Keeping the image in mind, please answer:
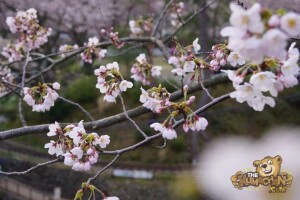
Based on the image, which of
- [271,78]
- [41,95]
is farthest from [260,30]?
[41,95]

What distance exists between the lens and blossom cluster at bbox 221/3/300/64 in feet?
3.44

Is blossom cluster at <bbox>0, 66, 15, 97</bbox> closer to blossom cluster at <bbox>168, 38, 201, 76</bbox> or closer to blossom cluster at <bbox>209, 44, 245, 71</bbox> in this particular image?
blossom cluster at <bbox>168, 38, 201, 76</bbox>

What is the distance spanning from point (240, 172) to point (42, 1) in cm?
804

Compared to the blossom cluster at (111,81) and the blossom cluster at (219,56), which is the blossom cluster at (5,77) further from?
the blossom cluster at (219,56)

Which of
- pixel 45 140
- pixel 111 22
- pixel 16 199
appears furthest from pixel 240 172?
pixel 111 22

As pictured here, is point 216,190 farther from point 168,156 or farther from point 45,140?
point 45,140

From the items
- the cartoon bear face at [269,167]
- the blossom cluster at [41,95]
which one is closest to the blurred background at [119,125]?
the cartoon bear face at [269,167]

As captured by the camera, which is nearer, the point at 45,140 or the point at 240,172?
the point at 240,172

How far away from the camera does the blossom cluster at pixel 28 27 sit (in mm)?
3785

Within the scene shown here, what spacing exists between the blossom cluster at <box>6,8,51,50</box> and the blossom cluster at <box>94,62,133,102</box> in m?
1.83

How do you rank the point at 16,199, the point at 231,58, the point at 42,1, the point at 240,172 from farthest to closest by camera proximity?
the point at 42,1 < the point at 16,199 < the point at 240,172 < the point at 231,58

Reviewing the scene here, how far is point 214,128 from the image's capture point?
855 centimetres

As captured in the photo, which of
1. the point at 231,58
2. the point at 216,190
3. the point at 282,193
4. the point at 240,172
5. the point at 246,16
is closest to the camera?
the point at 246,16

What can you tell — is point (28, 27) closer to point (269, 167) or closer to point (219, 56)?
point (219, 56)
